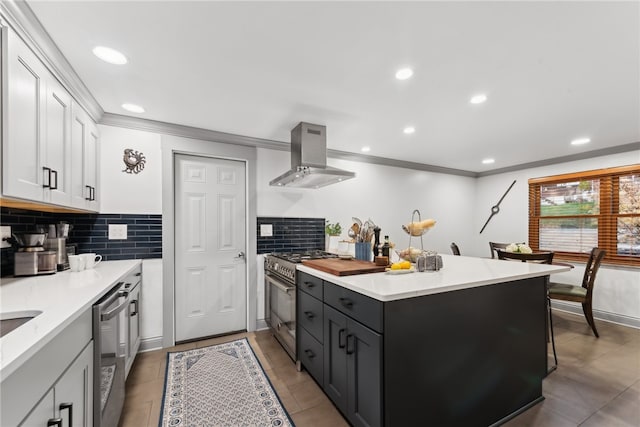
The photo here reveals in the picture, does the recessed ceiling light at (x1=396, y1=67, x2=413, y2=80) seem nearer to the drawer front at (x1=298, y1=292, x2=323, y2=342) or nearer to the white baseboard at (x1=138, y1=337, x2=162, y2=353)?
the drawer front at (x1=298, y1=292, x2=323, y2=342)

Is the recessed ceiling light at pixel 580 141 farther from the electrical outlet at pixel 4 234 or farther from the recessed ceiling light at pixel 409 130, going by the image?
the electrical outlet at pixel 4 234

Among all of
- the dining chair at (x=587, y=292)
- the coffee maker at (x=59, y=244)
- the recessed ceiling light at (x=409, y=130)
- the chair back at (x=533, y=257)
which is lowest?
the dining chair at (x=587, y=292)

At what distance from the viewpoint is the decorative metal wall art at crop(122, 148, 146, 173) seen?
8.57 feet

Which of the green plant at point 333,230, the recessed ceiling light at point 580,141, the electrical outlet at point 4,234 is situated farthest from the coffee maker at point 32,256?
the recessed ceiling light at point 580,141

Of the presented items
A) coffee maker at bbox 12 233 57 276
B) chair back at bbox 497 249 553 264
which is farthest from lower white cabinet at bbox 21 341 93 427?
chair back at bbox 497 249 553 264

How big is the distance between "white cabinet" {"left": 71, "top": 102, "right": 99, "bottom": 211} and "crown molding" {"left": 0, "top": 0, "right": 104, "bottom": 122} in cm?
13

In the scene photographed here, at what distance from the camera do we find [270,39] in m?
1.52

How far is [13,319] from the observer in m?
1.07

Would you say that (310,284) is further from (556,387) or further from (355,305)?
(556,387)

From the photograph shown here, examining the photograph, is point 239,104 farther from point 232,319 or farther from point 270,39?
point 232,319

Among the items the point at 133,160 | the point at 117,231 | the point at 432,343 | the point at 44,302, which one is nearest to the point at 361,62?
the point at 432,343

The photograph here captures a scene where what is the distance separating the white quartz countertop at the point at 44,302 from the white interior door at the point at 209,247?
0.88 meters

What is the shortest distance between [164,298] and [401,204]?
345cm

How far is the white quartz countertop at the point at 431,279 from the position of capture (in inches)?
53.6
